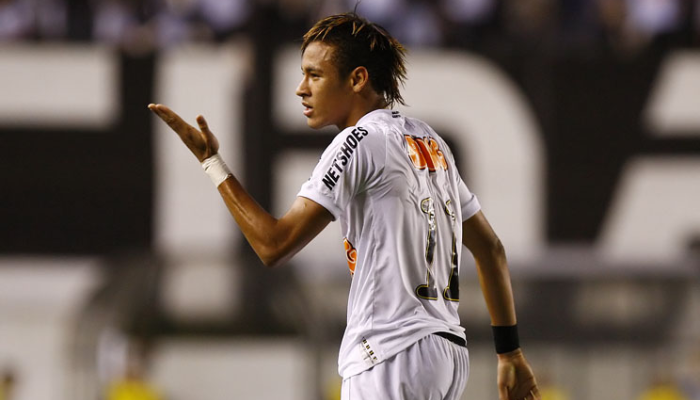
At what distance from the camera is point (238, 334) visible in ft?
43.4

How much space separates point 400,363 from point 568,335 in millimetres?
9505

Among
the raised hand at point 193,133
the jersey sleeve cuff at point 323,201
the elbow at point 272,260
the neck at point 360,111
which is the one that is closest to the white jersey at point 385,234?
the jersey sleeve cuff at point 323,201

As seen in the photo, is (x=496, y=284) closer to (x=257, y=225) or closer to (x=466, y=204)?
(x=466, y=204)

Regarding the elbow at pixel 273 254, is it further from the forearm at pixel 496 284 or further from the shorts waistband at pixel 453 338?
the forearm at pixel 496 284

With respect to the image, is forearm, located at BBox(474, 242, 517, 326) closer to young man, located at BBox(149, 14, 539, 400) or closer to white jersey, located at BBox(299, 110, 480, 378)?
young man, located at BBox(149, 14, 539, 400)

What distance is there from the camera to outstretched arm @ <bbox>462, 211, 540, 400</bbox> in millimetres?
3691

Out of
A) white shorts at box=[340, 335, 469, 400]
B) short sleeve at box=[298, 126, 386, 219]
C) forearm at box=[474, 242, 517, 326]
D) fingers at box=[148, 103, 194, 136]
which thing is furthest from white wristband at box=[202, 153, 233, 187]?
forearm at box=[474, 242, 517, 326]

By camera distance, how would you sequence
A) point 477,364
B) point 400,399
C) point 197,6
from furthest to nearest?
1. point 197,6
2. point 477,364
3. point 400,399

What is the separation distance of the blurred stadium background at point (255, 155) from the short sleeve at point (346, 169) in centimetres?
943

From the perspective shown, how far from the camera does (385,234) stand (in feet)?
10.7

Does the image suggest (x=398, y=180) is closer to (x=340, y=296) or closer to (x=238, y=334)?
(x=340, y=296)

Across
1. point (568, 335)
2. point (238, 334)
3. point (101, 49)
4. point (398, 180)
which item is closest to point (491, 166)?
point (568, 335)

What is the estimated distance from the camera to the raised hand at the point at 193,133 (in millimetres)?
3270

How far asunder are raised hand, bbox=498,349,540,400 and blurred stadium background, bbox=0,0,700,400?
8958 mm
